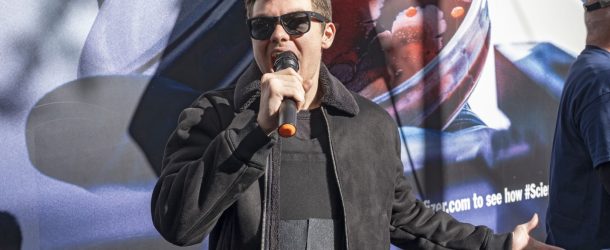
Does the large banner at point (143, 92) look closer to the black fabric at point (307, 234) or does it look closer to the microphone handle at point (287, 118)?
the black fabric at point (307, 234)

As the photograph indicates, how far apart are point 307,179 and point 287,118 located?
0.46 metres

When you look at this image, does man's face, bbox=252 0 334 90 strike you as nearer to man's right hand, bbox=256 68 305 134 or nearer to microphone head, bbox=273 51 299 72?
microphone head, bbox=273 51 299 72

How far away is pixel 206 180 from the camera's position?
197 cm

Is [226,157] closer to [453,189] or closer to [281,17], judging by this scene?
[281,17]

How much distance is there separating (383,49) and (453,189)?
3.43ft

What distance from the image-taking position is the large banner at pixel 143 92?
304 cm

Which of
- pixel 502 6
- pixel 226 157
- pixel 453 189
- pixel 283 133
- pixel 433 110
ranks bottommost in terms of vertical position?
pixel 453 189

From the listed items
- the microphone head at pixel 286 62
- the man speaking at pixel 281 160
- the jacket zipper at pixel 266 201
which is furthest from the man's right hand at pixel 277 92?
the jacket zipper at pixel 266 201

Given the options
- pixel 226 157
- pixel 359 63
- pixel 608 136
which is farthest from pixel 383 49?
pixel 226 157

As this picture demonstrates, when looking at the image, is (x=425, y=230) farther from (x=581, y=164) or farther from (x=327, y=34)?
(x=581, y=164)

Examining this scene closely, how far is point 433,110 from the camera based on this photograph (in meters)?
4.81

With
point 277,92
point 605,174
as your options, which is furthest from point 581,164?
point 277,92

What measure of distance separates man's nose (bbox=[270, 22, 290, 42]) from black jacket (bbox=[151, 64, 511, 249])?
0.15 meters

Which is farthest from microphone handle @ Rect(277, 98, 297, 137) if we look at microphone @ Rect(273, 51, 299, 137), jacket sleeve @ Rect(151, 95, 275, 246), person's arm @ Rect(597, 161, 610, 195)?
person's arm @ Rect(597, 161, 610, 195)
